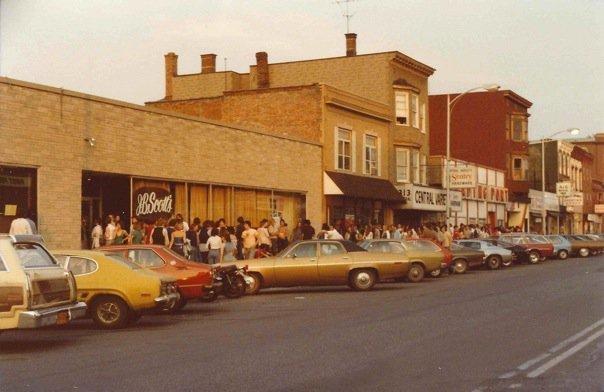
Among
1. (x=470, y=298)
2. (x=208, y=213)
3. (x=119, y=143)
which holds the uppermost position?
(x=119, y=143)

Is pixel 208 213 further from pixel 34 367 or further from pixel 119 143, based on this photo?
pixel 34 367

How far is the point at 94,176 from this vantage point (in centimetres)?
2622

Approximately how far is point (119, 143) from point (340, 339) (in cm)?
1521

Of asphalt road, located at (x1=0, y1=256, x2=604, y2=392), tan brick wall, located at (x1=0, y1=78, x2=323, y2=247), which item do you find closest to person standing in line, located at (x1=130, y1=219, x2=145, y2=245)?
tan brick wall, located at (x1=0, y1=78, x2=323, y2=247)

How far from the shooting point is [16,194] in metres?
23.2

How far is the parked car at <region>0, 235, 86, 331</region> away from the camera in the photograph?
12367 millimetres

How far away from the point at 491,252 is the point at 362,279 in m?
14.9

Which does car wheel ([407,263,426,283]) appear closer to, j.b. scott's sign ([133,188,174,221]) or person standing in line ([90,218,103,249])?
j.b. scott's sign ([133,188,174,221])

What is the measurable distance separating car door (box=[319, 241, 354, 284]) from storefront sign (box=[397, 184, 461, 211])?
911 inches

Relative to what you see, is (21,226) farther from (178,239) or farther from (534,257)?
(534,257)

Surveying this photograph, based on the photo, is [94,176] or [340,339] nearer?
[340,339]

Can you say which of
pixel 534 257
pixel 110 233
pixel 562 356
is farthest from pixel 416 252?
pixel 534 257

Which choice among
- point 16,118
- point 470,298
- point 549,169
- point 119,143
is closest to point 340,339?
point 470,298

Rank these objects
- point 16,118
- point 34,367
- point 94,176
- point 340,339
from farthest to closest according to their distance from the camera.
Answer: point 94,176 → point 16,118 → point 340,339 → point 34,367
